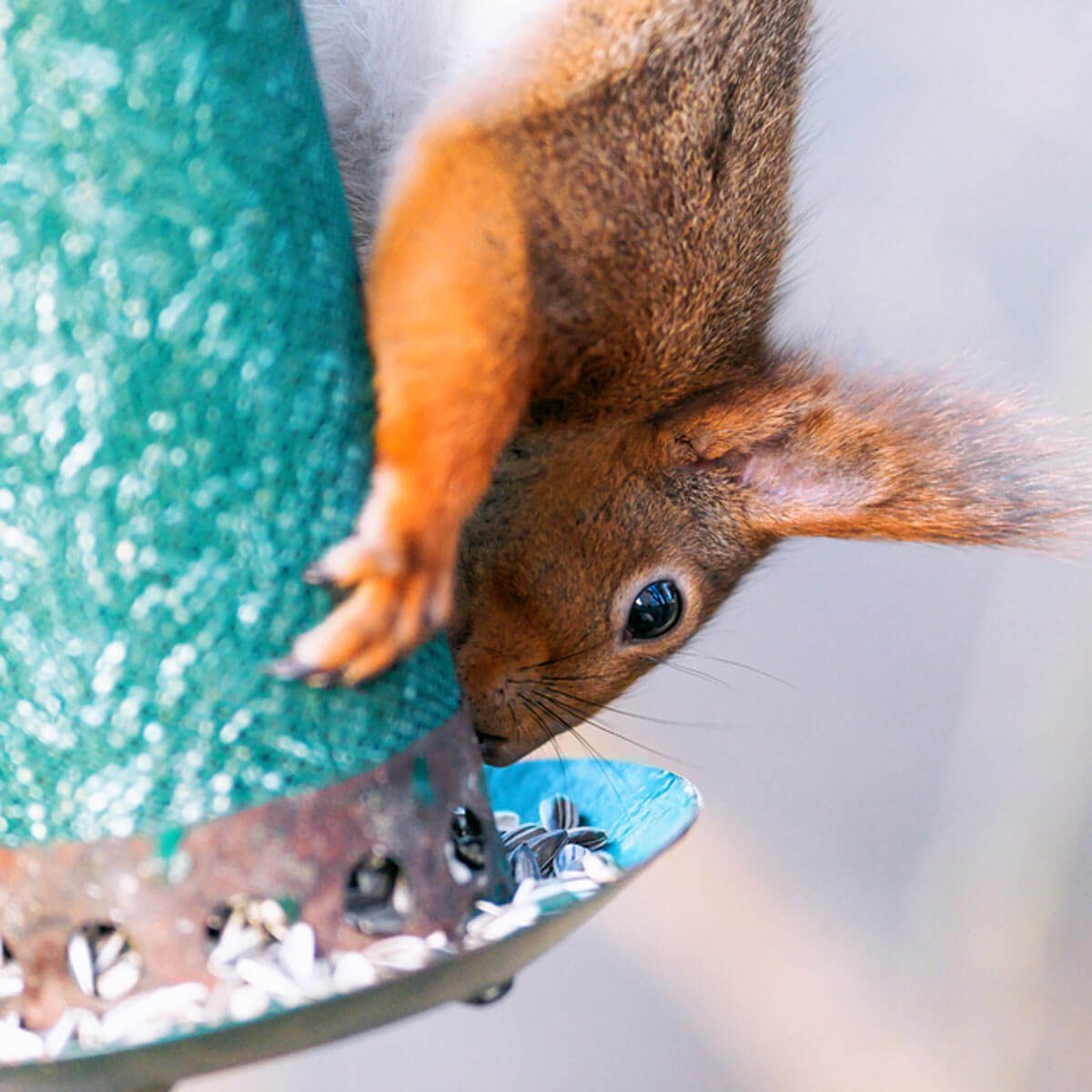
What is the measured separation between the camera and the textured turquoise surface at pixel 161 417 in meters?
0.65

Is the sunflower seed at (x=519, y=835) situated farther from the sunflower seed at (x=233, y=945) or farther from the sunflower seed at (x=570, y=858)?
the sunflower seed at (x=233, y=945)

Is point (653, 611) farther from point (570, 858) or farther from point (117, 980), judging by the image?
point (117, 980)

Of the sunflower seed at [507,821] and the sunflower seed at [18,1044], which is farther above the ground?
the sunflower seed at [18,1044]

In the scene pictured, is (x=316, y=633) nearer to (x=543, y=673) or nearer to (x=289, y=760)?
(x=289, y=760)

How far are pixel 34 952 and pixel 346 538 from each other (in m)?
0.27

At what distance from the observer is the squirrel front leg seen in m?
0.71

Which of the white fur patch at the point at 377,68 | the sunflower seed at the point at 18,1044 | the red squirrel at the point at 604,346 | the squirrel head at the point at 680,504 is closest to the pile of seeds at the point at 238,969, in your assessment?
the sunflower seed at the point at 18,1044

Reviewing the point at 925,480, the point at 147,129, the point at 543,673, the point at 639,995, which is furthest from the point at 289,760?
the point at 639,995

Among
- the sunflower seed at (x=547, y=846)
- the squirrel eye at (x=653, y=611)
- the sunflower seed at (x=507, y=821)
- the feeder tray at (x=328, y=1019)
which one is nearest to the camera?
the feeder tray at (x=328, y=1019)

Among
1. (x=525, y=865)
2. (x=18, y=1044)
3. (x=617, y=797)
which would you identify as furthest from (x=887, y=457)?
(x=18, y=1044)

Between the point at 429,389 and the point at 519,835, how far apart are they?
0.38m

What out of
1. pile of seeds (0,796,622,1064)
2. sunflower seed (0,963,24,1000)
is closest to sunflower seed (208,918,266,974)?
pile of seeds (0,796,622,1064)

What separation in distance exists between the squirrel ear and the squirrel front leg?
1.14 ft

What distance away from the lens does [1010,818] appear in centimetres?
257
